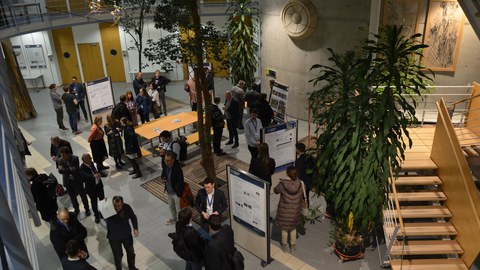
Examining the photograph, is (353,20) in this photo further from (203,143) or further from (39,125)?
(39,125)

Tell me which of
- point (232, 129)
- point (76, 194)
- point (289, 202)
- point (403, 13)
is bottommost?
→ point (76, 194)

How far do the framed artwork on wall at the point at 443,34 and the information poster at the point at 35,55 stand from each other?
14756 millimetres

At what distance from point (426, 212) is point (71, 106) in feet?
31.7

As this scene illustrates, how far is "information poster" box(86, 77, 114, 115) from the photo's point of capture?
1100 cm

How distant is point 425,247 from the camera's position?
6.39 meters

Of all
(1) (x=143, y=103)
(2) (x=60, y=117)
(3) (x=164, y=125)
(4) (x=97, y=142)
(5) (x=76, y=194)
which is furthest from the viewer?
(2) (x=60, y=117)

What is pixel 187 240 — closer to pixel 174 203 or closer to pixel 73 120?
pixel 174 203

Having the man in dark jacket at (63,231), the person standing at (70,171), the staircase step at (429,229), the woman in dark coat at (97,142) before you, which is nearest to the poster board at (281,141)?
the staircase step at (429,229)

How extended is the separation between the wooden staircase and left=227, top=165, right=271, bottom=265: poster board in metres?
2.07

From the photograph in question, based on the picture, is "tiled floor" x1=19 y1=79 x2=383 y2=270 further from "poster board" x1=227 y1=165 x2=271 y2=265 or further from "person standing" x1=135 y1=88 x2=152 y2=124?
"person standing" x1=135 y1=88 x2=152 y2=124

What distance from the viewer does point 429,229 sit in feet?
21.5

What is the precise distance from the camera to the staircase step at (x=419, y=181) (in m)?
6.98

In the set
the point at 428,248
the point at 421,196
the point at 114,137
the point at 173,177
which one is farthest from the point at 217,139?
the point at 428,248

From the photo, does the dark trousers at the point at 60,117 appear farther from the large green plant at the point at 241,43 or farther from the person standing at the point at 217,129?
the large green plant at the point at 241,43
